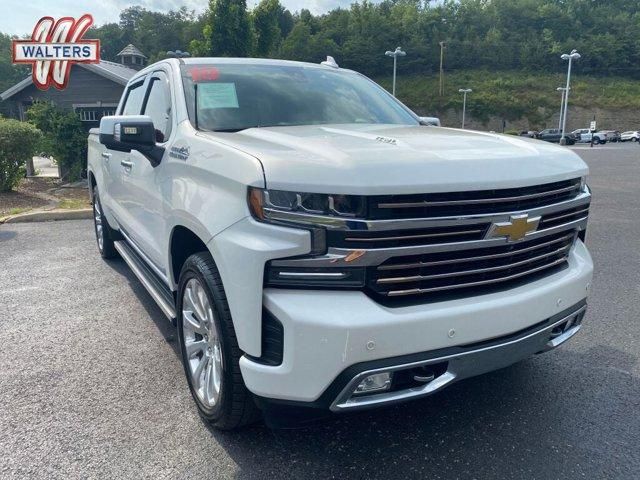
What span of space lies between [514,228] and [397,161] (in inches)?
24.5

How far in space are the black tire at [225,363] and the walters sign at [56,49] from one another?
55.8 ft

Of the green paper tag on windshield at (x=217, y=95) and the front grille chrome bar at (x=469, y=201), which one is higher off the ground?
the green paper tag on windshield at (x=217, y=95)

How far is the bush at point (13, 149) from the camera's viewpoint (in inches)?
421

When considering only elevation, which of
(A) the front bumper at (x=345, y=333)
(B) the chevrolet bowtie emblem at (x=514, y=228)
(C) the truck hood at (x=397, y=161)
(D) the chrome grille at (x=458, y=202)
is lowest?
(A) the front bumper at (x=345, y=333)

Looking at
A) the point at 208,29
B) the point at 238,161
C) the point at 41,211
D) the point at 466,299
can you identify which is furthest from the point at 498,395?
the point at 208,29

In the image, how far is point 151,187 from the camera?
3.48 metres

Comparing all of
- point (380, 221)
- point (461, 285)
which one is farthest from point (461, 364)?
point (380, 221)

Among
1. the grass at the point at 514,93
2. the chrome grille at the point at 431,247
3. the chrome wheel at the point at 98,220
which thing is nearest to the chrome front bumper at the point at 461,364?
the chrome grille at the point at 431,247

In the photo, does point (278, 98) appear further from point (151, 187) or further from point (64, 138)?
point (64, 138)

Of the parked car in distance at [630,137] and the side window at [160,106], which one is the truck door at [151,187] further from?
the parked car in distance at [630,137]

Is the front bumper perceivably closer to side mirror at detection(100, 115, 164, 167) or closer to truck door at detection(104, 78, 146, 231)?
side mirror at detection(100, 115, 164, 167)

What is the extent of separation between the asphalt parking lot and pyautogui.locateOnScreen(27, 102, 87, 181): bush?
11.5 m

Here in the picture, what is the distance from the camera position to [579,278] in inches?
110

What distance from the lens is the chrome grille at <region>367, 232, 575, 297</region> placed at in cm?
219
